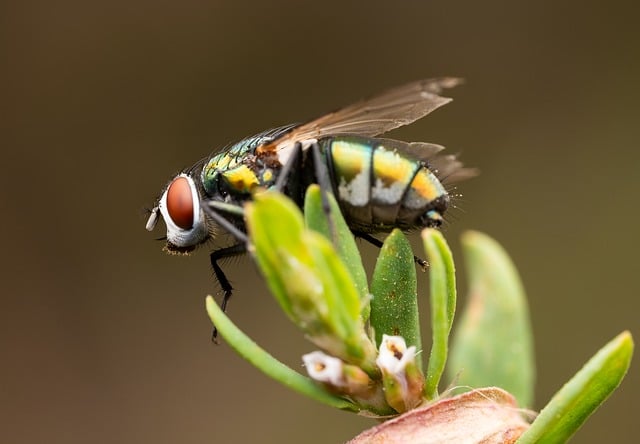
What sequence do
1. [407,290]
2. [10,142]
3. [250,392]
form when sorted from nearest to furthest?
[407,290]
[250,392]
[10,142]

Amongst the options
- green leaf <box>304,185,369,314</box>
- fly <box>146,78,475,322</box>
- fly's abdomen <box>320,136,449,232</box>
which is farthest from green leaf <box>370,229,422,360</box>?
fly's abdomen <box>320,136,449,232</box>

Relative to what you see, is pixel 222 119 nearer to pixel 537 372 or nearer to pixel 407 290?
pixel 537 372

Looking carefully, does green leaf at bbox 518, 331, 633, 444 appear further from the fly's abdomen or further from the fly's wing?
the fly's wing

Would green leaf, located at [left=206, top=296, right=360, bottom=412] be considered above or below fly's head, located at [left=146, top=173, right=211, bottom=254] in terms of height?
below

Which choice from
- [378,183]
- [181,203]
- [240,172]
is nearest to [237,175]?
[240,172]

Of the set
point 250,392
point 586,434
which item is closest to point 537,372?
point 586,434
